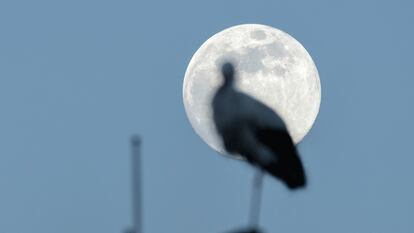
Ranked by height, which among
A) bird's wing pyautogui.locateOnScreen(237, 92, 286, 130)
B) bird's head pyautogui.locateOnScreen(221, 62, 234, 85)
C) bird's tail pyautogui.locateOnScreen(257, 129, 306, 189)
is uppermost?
bird's head pyautogui.locateOnScreen(221, 62, 234, 85)

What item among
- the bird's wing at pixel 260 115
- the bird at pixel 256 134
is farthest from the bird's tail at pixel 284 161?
the bird's wing at pixel 260 115

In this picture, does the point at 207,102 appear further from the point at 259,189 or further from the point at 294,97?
the point at 259,189

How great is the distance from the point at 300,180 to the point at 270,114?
1.18m

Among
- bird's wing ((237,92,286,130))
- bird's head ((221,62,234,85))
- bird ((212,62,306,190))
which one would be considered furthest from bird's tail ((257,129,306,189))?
bird's head ((221,62,234,85))

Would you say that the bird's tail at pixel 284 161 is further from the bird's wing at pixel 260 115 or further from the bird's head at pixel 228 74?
the bird's head at pixel 228 74

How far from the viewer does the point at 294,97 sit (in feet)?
77.6

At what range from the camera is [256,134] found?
20.4 m

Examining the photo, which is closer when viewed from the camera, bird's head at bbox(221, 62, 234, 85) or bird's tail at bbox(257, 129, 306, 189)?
bird's tail at bbox(257, 129, 306, 189)

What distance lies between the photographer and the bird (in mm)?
19984

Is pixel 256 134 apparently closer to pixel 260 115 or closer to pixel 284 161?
pixel 260 115

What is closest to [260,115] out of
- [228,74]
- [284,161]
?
[284,161]

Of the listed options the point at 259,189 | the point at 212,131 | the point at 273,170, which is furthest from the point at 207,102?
the point at 259,189

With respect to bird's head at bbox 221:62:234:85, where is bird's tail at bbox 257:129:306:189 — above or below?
below

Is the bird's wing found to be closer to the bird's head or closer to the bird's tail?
the bird's tail
